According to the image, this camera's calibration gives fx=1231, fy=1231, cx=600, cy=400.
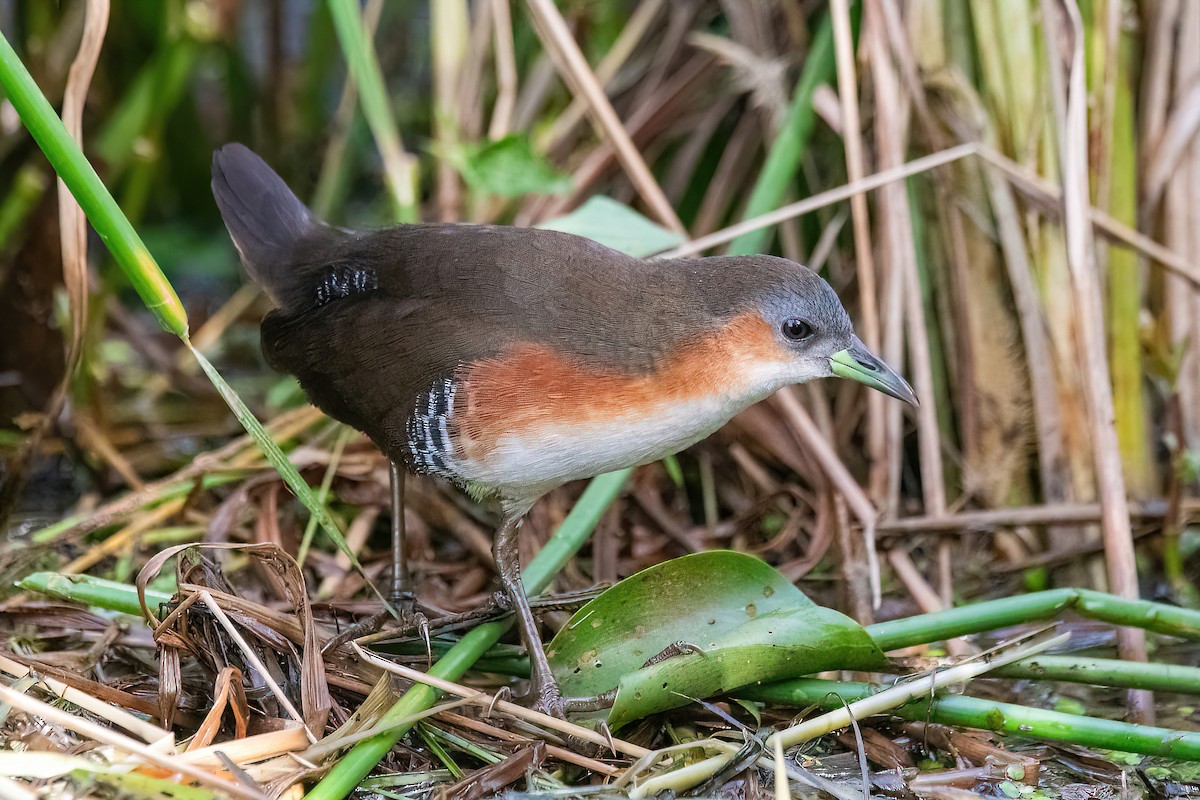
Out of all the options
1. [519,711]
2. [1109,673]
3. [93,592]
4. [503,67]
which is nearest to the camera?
[519,711]

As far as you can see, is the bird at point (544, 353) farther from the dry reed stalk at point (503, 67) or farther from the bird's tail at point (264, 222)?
the dry reed stalk at point (503, 67)

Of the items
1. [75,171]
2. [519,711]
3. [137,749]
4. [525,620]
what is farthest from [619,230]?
[137,749]

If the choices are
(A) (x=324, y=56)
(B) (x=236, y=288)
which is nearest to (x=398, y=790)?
(B) (x=236, y=288)

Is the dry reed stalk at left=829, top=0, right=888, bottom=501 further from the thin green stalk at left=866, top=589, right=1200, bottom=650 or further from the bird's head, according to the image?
the thin green stalk at left=866, top=589, right=1200, bottom=650

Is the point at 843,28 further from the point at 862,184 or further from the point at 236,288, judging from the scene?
the point at 236,288

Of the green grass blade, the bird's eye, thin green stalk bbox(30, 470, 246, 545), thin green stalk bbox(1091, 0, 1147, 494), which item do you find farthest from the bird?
thin green stalk bbox(1091, 0, 1147, 494)

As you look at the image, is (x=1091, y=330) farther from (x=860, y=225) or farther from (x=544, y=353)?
(x=544, y=353)

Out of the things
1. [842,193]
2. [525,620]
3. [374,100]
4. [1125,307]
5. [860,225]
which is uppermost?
[374,100]
